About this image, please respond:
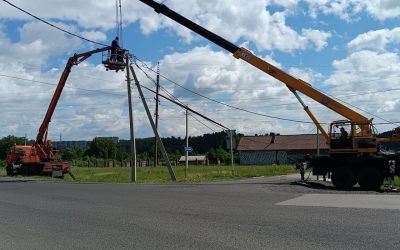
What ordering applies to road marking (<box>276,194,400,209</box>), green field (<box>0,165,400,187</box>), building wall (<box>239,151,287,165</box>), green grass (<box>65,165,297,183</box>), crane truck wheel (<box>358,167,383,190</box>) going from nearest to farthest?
road marking (<box>276,194,400,209</box>), crane truck wheel (<box>358,167,383,190</box>), green field (<box>0,165,400,187</box>), green grass (<box>65,165,297,183</box>), building wall (<box>239,151,287,165</box>)

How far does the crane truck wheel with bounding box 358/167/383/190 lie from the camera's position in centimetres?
2209

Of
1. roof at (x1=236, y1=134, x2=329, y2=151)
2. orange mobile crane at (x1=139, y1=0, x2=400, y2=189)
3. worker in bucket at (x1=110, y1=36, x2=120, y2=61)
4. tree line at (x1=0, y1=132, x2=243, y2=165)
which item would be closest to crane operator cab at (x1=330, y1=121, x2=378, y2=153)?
orange mobile crane at (x1=139, y1=0, x2=400, y2=189)

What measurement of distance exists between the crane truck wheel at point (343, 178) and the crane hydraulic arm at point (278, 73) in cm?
209

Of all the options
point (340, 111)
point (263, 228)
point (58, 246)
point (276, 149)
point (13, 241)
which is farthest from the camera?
point (276, 149)

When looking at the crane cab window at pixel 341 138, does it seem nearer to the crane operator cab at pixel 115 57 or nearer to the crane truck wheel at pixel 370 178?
the crane truck wheel at pixel 370 178

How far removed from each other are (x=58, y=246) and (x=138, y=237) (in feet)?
4.91

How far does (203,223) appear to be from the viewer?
35.9ft

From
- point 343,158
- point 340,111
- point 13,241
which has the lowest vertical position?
point 13,241

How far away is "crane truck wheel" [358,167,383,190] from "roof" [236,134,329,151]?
216 feet

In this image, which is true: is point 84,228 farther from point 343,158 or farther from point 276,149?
point 276,149

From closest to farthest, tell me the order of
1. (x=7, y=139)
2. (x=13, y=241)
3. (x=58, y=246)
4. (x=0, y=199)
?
(x=58, y=246) < (x=13, y=241) < (x=0, y=199) < (x=7, y=139)

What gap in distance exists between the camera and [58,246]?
344 inches

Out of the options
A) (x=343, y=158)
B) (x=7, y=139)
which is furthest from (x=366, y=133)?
(x=7, y=139)

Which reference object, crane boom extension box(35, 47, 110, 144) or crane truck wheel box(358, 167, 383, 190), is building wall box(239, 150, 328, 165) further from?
crane truck wheel box(358, 167, 383, 190)
